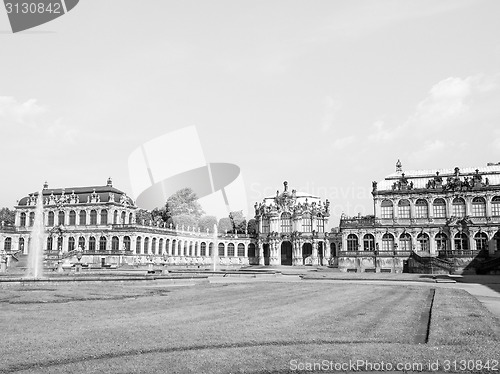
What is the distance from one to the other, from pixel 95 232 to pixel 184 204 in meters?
44.9

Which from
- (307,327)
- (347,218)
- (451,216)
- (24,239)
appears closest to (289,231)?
(347,218)

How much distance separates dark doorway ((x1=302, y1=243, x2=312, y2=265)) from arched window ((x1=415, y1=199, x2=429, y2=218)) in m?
26.9

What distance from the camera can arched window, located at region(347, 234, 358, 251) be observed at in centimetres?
9162

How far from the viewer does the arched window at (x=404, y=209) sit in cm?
8962

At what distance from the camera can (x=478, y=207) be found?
8475 centimetres

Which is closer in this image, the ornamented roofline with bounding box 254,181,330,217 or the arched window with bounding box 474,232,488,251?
the arched window with bounding box 474,232,488,251

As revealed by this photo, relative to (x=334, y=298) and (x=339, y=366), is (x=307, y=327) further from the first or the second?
(x=334, y=298)

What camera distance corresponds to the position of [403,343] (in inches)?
538

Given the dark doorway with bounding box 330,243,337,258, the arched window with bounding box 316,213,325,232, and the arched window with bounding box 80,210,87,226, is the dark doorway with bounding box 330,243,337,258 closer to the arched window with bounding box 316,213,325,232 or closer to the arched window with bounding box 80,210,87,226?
the arched window with bounding box 316,213,325,232

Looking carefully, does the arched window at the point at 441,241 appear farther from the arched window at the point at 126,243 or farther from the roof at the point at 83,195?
the roof at the point at 83,195

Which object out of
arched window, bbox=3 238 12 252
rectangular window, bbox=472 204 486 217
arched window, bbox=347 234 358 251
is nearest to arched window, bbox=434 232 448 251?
rectangular window, bbox=472 204 486 217

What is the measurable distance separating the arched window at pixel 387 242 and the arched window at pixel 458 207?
11.8m

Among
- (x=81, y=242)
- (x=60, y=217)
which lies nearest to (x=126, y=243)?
(x=81, y=242)

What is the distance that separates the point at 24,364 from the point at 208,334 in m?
5.32
